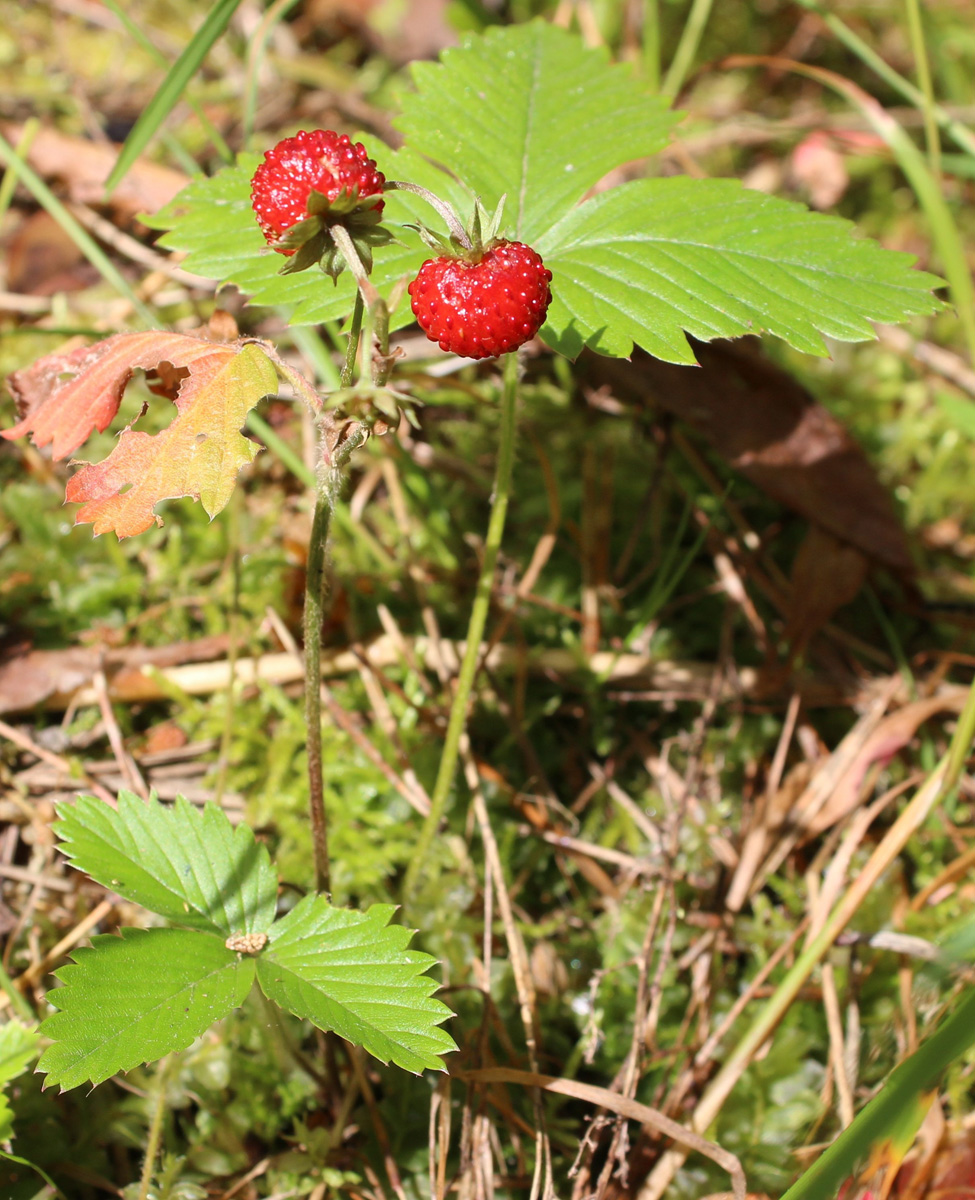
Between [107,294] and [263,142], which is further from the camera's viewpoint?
[263,142]

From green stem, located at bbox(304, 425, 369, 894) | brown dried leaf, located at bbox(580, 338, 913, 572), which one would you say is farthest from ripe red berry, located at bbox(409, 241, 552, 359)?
brown dried leaf, located at bbox(580, 338, 913, 572)

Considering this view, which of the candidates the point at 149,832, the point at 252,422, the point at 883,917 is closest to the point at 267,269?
the point at 252,422

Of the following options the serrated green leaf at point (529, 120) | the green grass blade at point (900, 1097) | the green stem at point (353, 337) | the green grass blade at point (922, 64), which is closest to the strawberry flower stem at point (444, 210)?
the green stem at point (353, 337)

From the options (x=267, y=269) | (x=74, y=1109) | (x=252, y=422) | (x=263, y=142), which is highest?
(x=263, y=142)

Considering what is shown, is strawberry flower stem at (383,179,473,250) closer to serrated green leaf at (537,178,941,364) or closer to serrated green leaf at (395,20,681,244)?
serrated green leaf at (537,178,941,364)

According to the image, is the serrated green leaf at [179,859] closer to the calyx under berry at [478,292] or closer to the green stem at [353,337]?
the green stem at [353,337]

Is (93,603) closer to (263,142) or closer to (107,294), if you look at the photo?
(107,294)

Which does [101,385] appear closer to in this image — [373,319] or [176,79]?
[373,319]
